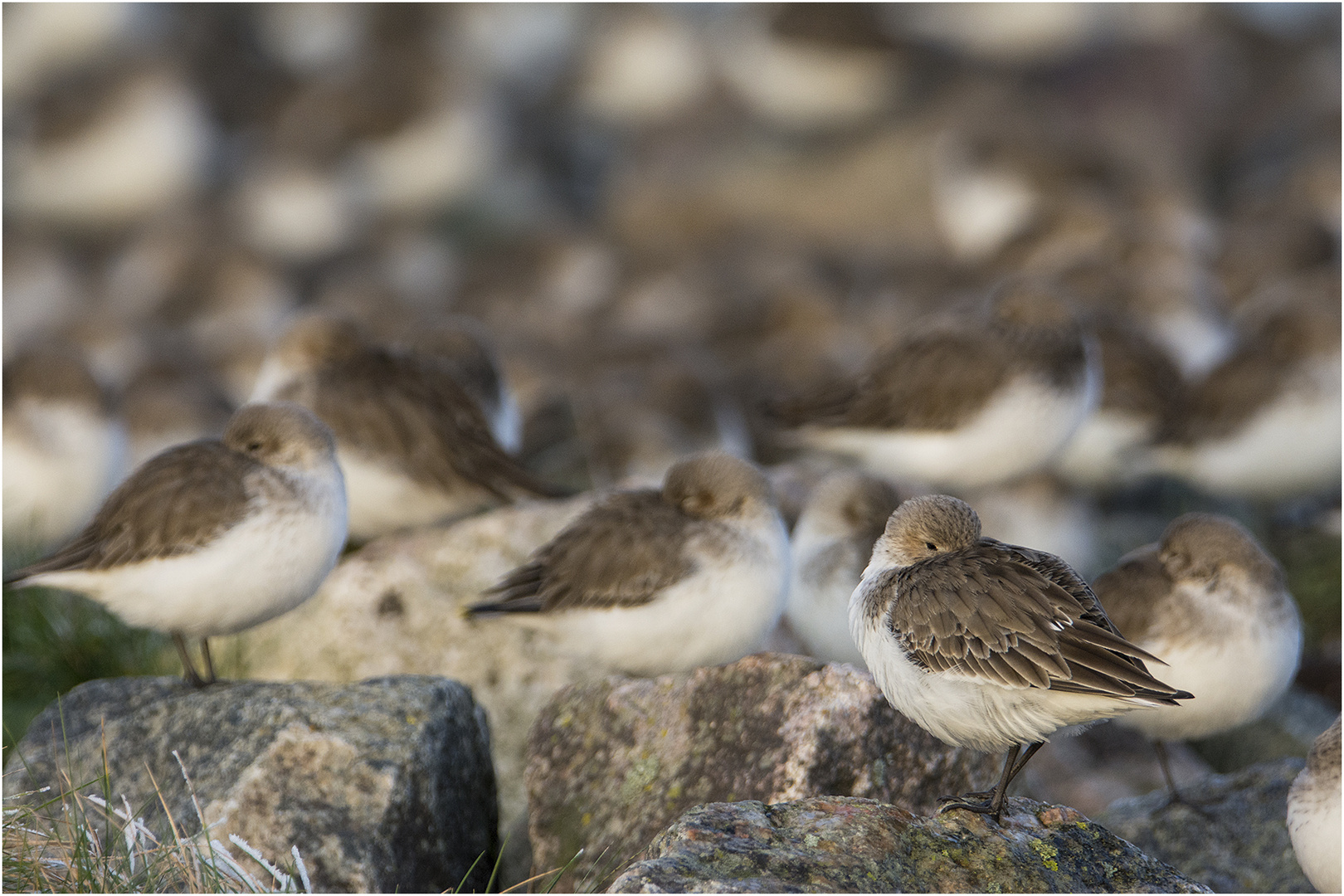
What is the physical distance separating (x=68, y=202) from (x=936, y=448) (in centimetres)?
1701

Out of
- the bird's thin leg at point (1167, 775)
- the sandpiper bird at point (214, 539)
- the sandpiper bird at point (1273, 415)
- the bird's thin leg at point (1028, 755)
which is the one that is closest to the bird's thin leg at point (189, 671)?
the sandpiper bird at point (214, 539)

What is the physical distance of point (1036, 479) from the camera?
411 inches

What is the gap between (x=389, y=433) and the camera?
877cm

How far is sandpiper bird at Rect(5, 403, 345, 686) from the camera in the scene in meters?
6.58

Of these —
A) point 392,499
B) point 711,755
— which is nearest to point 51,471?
point 392,499

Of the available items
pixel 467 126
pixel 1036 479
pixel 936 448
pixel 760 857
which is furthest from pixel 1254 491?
pixel 467 126

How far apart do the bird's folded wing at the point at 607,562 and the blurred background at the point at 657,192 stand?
382 centimetres

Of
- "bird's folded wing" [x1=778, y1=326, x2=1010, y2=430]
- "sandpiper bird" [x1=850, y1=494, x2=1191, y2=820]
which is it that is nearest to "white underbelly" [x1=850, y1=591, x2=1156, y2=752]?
"sandpiper bird" [x1=850, y1=494, x2=1191, y2=820]

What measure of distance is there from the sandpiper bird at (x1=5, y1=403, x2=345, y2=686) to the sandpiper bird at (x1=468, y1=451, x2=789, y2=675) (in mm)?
976

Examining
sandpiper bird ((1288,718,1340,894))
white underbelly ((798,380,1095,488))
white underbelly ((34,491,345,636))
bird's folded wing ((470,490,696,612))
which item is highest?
white underbelly ((34,491,345,636))

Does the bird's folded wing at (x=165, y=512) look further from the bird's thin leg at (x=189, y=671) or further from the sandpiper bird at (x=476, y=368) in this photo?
the sandpiper bird at (x=476, y=368)

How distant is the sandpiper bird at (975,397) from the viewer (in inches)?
366

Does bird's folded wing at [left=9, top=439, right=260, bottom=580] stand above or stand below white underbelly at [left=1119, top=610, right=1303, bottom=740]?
above

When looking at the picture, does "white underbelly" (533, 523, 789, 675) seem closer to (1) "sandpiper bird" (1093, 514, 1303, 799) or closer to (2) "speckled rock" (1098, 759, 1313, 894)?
(1) "sandpiper bird" (1093, 514, 1303, 799)
